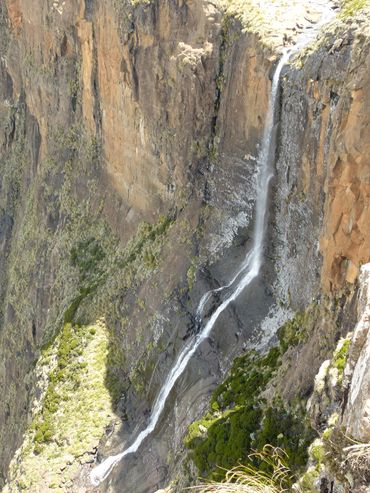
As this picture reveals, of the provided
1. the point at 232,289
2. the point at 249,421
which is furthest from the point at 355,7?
the point at 249,421

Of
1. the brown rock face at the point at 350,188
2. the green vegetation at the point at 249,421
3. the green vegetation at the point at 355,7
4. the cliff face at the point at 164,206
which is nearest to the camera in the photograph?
the green vegetation at the point at 249,421

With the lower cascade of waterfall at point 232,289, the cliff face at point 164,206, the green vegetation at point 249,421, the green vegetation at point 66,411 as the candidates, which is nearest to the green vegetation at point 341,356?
the cliff face at point 164,206

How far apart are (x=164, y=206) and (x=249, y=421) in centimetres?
1634

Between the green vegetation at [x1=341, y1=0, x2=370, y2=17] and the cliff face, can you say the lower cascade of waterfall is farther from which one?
the green vegetation at [x1=341, y1=0, x2=370, y2=17]

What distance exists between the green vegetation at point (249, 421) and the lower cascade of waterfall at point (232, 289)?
323 cm

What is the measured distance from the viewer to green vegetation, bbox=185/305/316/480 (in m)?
15.8

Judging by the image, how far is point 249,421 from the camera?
18.4 meters

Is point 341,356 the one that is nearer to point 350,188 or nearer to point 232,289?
point 350,188

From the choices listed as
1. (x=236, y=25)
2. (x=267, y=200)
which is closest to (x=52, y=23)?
(x=236, y=25)

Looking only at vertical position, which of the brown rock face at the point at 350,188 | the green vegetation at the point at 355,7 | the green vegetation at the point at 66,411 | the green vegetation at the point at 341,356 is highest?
the green vegetation at the point at 355,7

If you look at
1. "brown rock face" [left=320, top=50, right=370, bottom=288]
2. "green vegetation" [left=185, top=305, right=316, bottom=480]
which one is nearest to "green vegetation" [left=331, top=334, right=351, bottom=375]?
"green vegetation" [left=185, top=305, right=316, bottom=480]

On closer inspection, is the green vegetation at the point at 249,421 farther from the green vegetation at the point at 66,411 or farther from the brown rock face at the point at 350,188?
the green vegetation at the point at 66,411

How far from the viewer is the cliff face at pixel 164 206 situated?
2009cm

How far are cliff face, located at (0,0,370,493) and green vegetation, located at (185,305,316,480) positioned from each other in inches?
44.2
